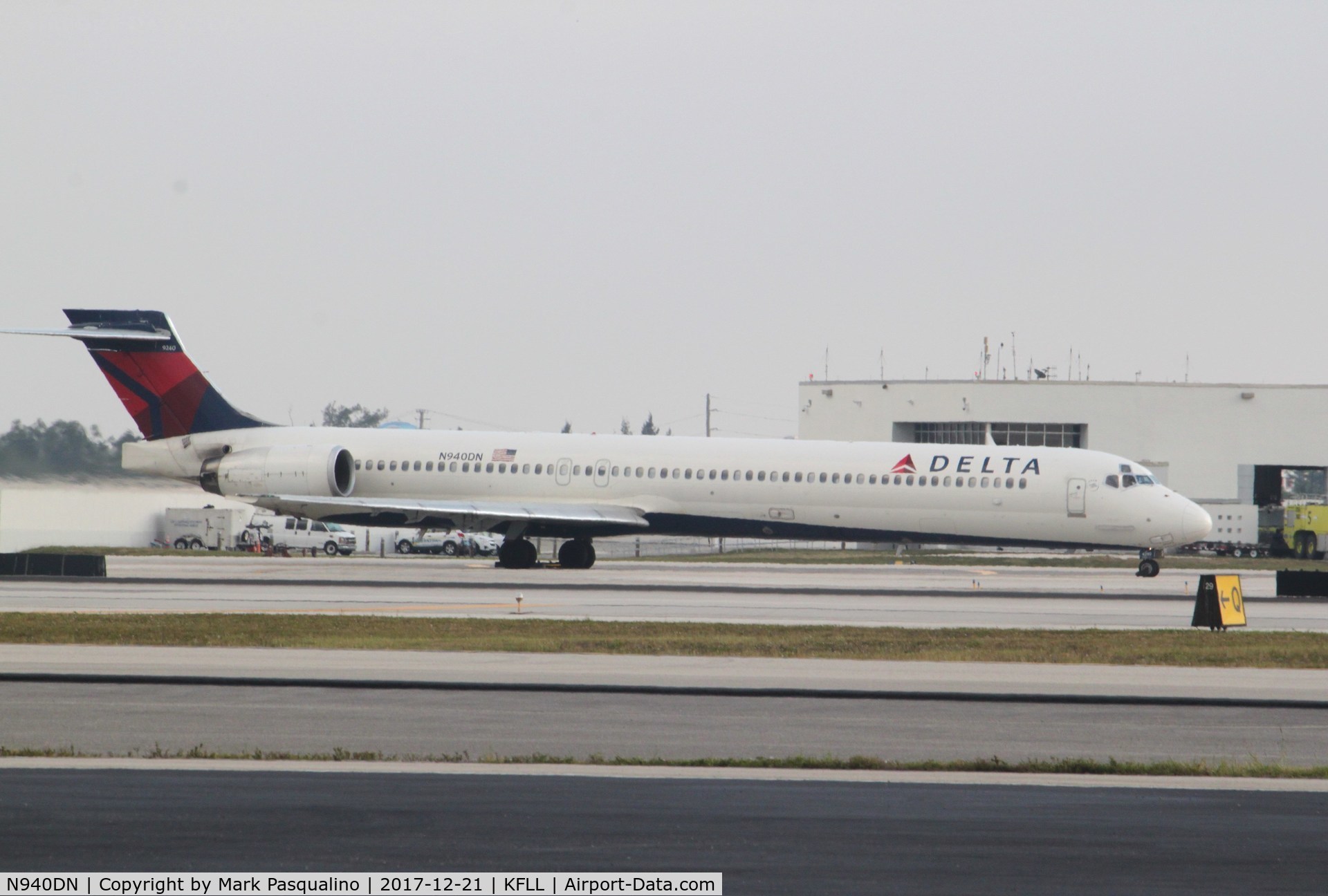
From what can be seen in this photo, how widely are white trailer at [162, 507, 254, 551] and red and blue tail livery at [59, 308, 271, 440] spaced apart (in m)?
20.6

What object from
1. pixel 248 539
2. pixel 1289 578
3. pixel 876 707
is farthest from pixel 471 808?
pixel 248 539

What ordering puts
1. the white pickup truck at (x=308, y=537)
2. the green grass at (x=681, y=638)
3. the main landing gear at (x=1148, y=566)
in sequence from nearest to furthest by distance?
the green grass at (x=681, y=638) → the main landing gear at (x=1148, y=566) → the white pickup truck at (x=308, y=537)

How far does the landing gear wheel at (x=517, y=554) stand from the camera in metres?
44.8

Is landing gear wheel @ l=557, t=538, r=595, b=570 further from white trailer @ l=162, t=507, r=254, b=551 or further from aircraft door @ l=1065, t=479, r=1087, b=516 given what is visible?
white trailer @ l=162, t=507, r=254, b=551

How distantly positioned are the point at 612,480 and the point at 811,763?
33301 mm

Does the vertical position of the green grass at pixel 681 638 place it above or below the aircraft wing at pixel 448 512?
below

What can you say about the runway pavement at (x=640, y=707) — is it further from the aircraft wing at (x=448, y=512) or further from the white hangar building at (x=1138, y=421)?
the white hangar building at (x=1138, y=421)

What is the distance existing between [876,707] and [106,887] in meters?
9.32

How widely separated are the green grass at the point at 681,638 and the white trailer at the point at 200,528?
4628 cm

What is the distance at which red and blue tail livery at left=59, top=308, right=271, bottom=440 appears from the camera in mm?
47781

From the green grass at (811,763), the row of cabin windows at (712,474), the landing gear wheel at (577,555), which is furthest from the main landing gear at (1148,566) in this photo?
the green grass at (811,763)

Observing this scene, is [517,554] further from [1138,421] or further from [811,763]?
[1138,421]

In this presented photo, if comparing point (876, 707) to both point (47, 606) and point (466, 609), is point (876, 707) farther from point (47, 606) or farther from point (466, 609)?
point (47, 606)

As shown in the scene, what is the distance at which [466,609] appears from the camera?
28469 mm
